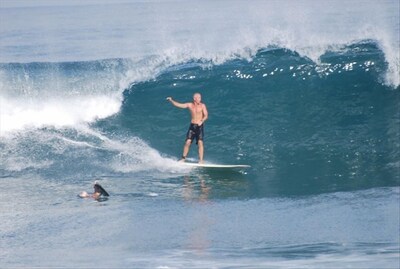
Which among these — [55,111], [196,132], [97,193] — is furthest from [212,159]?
[55,111]

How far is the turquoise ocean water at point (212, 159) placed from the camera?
35.0 ft

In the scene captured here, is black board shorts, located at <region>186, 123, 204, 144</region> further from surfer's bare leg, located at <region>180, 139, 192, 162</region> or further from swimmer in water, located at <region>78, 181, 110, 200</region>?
swimmer in water, located at <region>78, 181, 110, 200</region>

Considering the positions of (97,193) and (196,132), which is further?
(196,132)

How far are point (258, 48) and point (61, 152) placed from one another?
6716 mm

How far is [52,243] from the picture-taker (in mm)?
11227

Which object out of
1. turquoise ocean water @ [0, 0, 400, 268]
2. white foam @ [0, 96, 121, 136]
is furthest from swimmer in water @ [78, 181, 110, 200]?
white foam @ [0, 96, 121, 136]

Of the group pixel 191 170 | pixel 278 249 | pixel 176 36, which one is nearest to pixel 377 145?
pixel 191 170

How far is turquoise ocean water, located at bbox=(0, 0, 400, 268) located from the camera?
1066cm

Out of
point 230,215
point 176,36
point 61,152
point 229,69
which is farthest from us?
point 176,36

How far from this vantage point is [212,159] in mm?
16391

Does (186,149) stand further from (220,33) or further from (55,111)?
(220,33)

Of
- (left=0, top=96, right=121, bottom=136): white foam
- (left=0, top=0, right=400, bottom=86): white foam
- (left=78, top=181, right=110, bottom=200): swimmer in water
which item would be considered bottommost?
(left=78, top=181, right=110, bottom=200): swimmer in water

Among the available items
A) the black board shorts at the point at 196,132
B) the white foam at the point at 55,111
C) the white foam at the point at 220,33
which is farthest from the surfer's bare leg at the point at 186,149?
the white foam at the point at 220,33

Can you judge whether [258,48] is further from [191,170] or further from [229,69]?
[191,170]
